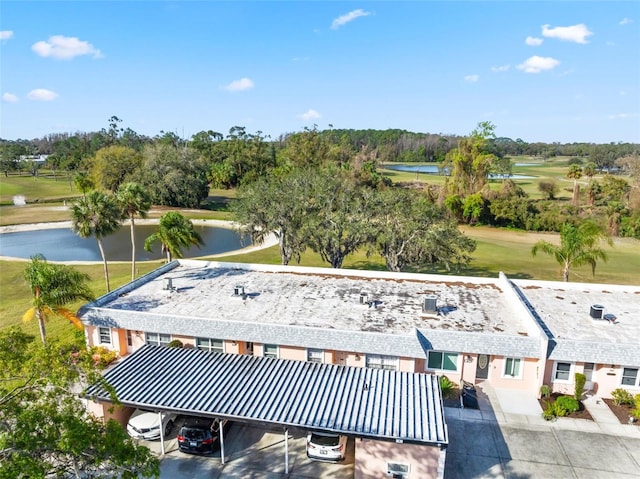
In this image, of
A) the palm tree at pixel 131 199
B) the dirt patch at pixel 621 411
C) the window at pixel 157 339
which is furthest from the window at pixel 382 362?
the palm tree at pixel 131 199

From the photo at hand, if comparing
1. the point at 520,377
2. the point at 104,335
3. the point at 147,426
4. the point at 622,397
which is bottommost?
Answer: the point at 147,426

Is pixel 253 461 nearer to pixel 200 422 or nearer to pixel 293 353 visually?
pixel 200 422

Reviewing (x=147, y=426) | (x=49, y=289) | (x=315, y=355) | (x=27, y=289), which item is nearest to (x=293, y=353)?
(x=315, y=355)

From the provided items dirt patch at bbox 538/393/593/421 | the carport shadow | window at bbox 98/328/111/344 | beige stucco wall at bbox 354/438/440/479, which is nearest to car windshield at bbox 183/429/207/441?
beige stucco wall at bbox 354/438/440/479

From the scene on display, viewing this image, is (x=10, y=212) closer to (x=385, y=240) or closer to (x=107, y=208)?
(x=107, y=208)

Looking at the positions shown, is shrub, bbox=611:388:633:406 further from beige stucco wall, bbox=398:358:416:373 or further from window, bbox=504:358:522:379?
beige stucco wall, bbox=398:358:416:373

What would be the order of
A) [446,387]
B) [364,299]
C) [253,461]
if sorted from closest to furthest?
1. [253,461]
2. [446,387]
3. [364,299]

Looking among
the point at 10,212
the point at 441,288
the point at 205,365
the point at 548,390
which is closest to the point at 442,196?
the point at 441,288

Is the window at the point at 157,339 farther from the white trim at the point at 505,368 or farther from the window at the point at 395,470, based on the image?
the white trim at the point at 505,368
